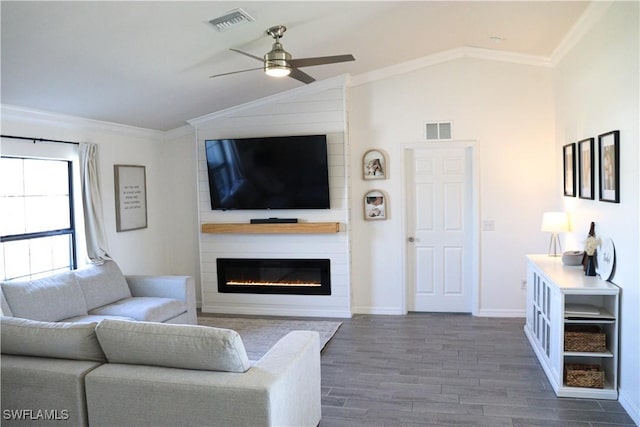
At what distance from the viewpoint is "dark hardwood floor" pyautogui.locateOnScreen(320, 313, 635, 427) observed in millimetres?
3566

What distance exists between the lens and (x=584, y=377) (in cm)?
384

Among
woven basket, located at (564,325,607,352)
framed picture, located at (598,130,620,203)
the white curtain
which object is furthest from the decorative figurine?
the white curtain

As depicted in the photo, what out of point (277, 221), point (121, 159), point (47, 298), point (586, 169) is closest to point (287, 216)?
point (277, 221)

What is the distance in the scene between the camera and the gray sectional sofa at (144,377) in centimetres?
251

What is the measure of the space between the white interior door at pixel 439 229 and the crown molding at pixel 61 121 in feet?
11.3

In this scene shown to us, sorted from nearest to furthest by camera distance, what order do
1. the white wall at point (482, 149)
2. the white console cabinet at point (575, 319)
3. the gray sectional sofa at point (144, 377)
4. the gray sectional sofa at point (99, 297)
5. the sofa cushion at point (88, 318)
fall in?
the gray sectional sofa at point (144, 377) → the white console cabinet at point (575, 319) → the gray sectional sofa at point (99, 297) → the sofa cushion at point (88, 318) → the white wall at point (482, 149)

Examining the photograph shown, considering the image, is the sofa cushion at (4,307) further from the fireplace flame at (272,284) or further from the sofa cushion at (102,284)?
the fireplace flame at (272,284)

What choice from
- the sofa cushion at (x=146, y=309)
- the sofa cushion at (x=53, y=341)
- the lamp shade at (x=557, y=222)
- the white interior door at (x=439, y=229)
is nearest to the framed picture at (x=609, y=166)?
the lamp shade at (x=557, y=222)

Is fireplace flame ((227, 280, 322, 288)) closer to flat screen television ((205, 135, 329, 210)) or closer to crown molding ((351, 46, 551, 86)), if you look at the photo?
flat screen television ((205, 135, 329, 210))

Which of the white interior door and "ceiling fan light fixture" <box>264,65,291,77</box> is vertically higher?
"ceiling fan light fixture" <box>264,65,291,77</box>

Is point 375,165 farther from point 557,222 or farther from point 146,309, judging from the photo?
point 146,309

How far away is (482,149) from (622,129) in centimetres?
246

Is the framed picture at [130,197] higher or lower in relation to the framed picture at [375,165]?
lower

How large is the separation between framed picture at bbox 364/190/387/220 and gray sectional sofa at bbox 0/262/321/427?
3.37 meters
